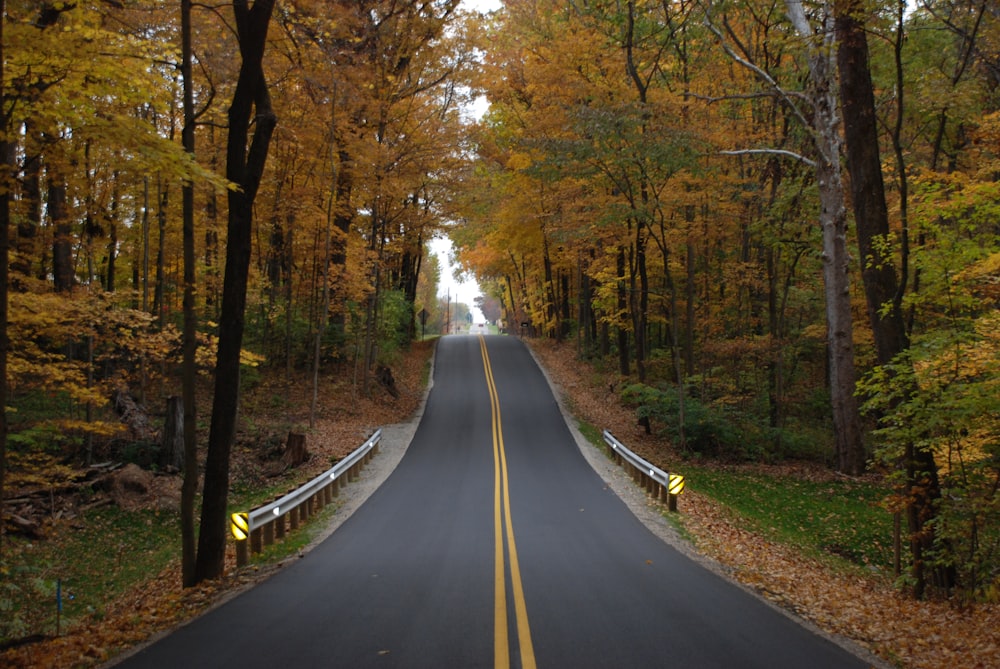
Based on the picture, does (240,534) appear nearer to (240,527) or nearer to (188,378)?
(240,527)

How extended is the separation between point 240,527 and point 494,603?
4.45 metres

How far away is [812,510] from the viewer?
48.4 feet

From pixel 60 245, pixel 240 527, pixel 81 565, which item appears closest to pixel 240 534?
pixel 240 527

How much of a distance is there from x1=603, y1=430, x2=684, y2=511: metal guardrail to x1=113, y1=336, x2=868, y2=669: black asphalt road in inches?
38.7

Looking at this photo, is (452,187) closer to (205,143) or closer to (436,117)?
(436,117)

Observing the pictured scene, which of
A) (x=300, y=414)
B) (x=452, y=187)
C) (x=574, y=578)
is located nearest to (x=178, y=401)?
(x=300, y=414)

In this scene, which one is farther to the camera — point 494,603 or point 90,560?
point 90,560

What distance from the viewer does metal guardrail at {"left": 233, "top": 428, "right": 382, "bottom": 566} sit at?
9.47m

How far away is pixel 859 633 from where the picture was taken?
6.12m

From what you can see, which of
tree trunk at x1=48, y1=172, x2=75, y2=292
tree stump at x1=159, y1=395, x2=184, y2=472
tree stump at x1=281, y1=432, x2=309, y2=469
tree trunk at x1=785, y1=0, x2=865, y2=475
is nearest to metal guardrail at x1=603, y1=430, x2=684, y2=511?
tree trunk at x1=785, y1=0, x2=865, y2=475

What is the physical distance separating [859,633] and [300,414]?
1992 centimetres

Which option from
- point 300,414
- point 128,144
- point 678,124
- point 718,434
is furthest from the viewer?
point 300,414

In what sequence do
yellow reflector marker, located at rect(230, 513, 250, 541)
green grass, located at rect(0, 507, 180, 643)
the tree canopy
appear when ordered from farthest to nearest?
green grass, located at rect(0, 507, 180, 643)
yellow reflector marker, located at rect(230, 513, 250, 541)
the tree canopy

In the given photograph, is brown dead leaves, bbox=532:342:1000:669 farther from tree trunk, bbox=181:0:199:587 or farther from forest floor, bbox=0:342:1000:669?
tree trunk, bbox=181:0:199:587
